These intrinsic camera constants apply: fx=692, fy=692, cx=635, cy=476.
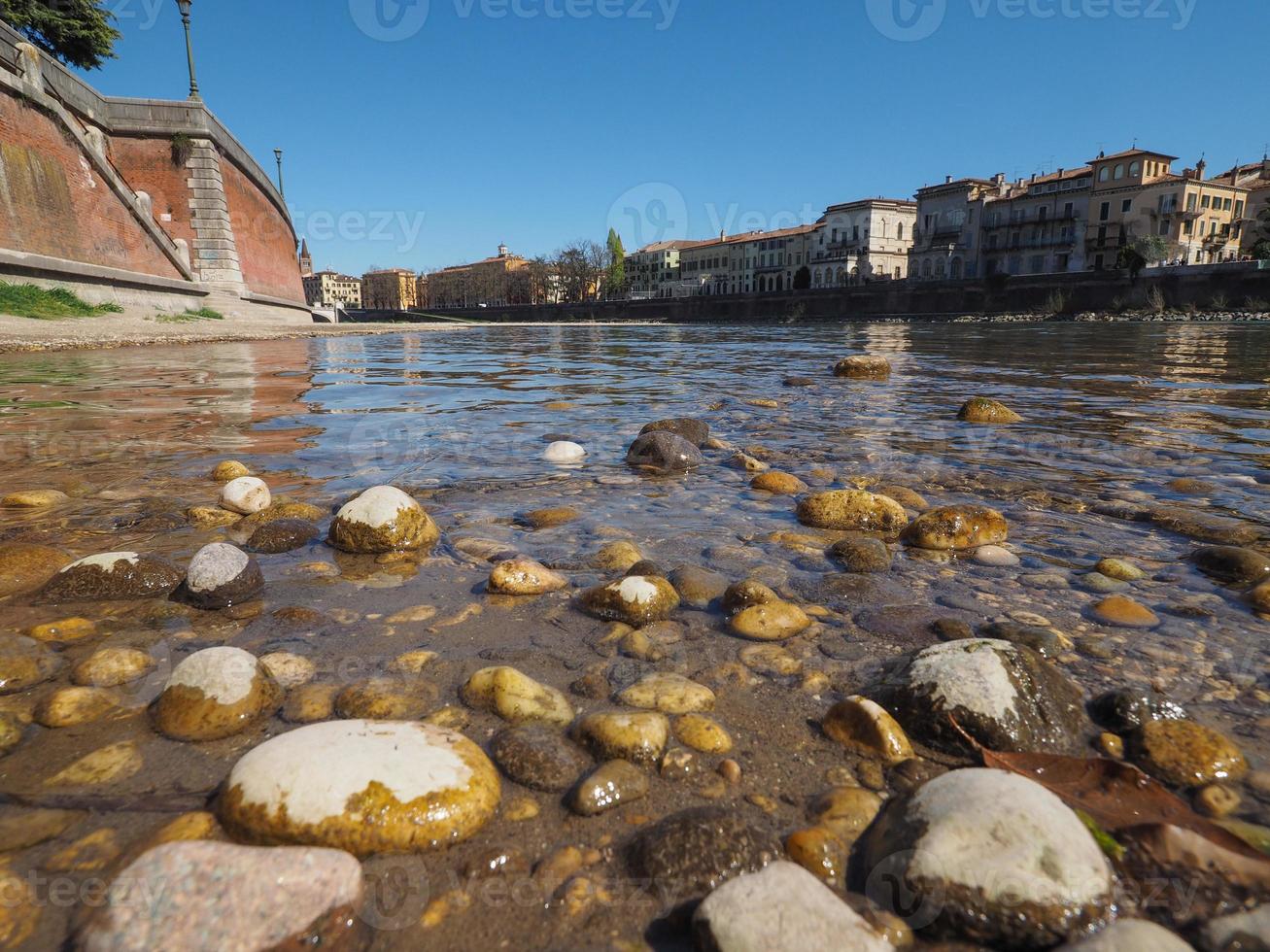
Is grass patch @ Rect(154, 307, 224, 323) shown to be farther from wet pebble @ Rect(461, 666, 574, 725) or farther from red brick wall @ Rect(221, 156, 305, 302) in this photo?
wet pebble @ Rect(461, 666, 574, 725)

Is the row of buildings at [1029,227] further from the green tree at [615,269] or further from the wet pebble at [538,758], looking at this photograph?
the wet pebble at [538,758]

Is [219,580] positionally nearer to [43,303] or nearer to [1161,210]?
[43,303]

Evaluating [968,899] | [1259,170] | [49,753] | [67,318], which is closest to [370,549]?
[49,753]

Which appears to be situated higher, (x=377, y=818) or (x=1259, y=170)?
(x=1259, y=170)

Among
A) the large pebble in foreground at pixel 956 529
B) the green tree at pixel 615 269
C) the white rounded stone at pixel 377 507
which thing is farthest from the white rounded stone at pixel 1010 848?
the green tree at pixel 615 269

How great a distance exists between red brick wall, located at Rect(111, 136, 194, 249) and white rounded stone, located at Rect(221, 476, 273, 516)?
93.4ft

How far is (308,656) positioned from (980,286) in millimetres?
56003

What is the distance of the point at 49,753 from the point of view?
1636 mm

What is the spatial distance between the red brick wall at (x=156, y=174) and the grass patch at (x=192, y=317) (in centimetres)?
471

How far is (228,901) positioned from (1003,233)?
292ft

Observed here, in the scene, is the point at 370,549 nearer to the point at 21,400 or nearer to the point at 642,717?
the point at 642,717

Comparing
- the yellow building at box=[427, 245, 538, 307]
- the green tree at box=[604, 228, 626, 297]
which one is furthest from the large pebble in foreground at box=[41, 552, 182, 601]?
the yellow building at box=[427, 245, 538, 307]

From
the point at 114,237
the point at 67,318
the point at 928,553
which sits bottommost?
the point at 928,553

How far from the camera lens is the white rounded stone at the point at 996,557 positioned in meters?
2.96
